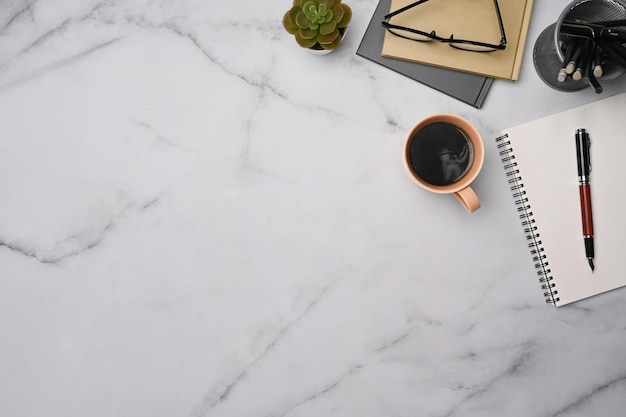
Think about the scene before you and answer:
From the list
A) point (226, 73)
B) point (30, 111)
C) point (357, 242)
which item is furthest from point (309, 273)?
point (30, 111)

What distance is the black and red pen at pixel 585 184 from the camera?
30.3 inches

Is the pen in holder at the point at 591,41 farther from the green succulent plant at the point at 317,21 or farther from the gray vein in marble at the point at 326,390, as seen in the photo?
the gray vein in marble at the point at 326,390

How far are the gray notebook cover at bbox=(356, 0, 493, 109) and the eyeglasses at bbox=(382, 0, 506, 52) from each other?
20 millimetres

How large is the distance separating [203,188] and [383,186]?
0.26 m

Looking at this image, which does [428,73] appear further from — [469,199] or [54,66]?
[54,66]

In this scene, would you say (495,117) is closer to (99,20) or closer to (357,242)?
(357,242)

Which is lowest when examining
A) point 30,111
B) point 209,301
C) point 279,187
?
point 209,301

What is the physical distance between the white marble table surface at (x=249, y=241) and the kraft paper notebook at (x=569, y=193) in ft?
0.08

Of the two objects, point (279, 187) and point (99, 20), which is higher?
point (99, 20)

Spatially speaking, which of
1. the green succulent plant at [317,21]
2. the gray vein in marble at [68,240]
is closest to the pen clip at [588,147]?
the green succulent plant at [317,21]

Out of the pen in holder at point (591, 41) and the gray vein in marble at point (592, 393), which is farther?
the gray vein in marble at point (592, 393)

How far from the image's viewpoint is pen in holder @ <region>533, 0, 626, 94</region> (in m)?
0.67

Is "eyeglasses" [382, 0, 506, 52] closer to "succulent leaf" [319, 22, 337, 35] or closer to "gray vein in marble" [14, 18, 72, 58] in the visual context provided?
"succulent leaf" [319, 22, 337, 35]

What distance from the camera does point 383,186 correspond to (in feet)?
2.63
